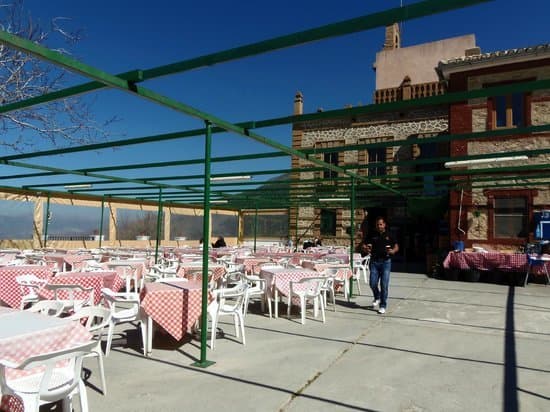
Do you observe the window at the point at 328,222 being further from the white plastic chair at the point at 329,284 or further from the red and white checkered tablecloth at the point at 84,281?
the red and white checkered tablecloth at the point at 84,281

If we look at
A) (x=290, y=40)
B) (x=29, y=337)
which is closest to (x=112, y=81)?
(x=290, y=40)

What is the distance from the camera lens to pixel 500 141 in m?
13.0

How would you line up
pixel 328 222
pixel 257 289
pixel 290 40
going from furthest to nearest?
1. pixel 328 222
2. pixel 257 289
3. pixel 290 40

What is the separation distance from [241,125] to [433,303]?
522 cm

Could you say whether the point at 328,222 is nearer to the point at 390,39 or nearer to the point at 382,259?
the point at 390,39

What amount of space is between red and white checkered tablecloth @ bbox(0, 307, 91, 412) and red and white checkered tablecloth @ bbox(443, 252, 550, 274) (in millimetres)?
10877

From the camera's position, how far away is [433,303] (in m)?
7.92

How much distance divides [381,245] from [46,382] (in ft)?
17.7

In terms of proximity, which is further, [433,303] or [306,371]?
[433,303]

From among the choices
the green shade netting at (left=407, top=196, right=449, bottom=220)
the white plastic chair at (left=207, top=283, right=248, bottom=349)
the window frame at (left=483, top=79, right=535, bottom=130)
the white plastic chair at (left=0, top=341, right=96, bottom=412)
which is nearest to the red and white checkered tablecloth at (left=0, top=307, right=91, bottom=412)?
the white plastic chair at (left=0, top=341, right=96, bottom=412)

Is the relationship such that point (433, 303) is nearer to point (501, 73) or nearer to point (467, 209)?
point (467, 209)

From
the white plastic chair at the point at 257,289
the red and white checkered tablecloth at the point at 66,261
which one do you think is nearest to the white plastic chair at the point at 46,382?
the white plastic chair at the point at 257,289

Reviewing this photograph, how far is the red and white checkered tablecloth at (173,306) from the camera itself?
4414 millimetres

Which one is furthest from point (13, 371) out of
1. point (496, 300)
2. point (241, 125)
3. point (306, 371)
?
point (496, 300)
